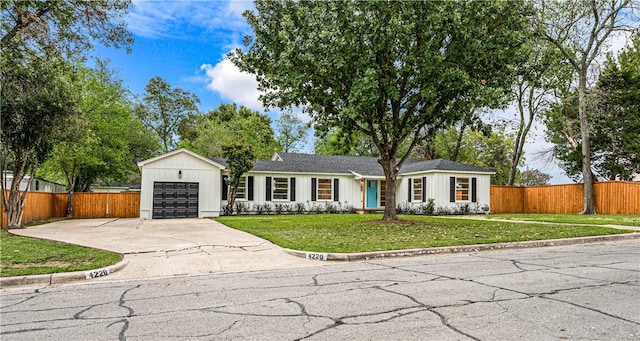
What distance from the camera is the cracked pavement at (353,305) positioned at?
3.96m

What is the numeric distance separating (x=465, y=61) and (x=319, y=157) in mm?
15984

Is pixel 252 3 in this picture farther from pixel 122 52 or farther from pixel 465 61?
pixel 465 61

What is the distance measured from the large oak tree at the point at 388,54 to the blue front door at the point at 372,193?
11.3 metres

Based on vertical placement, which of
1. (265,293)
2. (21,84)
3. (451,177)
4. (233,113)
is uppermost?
(233,113)

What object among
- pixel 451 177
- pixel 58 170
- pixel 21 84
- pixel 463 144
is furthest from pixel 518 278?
pixel 463 144

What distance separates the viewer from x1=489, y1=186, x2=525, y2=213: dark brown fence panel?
26625 millimetres

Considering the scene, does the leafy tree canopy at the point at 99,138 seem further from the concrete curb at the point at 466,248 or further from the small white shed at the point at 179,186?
the concrete curb at the point at 466,248

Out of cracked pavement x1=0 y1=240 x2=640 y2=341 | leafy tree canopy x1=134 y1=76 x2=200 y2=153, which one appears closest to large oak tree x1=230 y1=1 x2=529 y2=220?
cracked pavement x1=0 y1=240 x2=640 y2=341

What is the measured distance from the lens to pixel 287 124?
4697 centimetres

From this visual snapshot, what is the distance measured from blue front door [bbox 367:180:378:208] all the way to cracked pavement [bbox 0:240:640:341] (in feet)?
63.3

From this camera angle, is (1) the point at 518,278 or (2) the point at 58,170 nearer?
(1) the point at 518,278

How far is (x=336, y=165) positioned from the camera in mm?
27578

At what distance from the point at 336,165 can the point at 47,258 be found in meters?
20.7

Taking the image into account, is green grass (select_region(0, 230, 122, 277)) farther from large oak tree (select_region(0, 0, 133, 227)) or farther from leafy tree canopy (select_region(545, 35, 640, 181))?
leafy tree canopy (select_region(545, 35, 640, 181))
